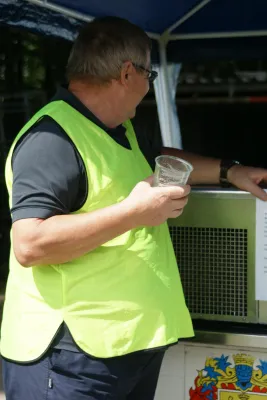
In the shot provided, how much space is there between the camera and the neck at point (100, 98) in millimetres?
1694

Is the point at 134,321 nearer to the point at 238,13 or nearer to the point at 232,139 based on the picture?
the point at 238,13

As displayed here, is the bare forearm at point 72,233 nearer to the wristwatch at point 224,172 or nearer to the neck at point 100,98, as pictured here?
the neck at point 100,98

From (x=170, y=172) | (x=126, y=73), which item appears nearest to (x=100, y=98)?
(x=126, y=73)

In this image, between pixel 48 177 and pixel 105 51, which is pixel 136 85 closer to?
pixel 105 51

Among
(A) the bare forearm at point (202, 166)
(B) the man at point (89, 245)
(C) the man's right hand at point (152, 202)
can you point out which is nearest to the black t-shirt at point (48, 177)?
(B) the man at point (89, 245)

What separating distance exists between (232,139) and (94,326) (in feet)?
15.7

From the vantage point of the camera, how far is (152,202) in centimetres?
151

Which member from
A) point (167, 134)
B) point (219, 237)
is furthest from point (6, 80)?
point (219, 237)

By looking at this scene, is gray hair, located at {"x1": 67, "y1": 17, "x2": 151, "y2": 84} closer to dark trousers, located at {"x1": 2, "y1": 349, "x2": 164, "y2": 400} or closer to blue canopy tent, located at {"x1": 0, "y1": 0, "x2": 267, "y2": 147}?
dark trousers, located at {"x1": 2, "y1": 349, "x2": 164, "y2": 400}

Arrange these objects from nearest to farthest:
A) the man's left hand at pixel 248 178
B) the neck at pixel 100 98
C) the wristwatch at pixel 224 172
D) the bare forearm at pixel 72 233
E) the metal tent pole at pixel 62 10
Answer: the bare forearm at pixel 72 233 → the neck at pixel 100 98 → the man's left hand at pixel 248 178 → the wristwatch at pixel 224 172 → the metal tent pole at pixel 62 10

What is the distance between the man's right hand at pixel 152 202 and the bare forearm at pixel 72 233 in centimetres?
2

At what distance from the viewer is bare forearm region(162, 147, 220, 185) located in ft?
7.05

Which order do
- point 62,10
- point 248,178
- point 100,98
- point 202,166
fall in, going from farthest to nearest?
point 62,10, point 202,166, point 248,178, point 100,98

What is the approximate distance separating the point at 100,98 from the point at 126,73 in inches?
3.9
